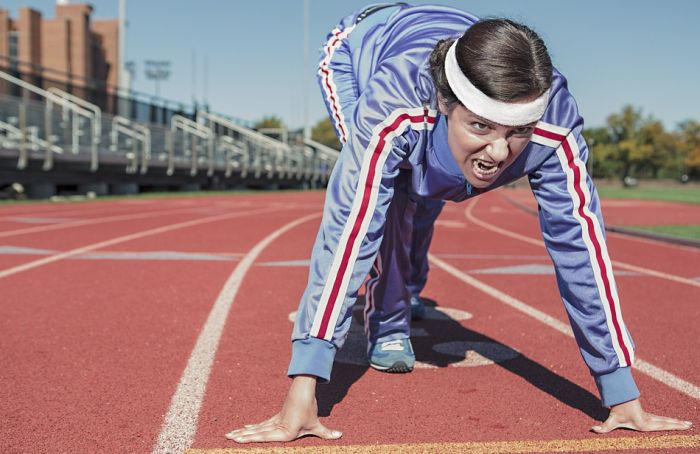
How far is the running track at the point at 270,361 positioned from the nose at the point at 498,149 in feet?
3.28

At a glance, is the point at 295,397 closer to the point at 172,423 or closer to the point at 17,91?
the point at 172,423

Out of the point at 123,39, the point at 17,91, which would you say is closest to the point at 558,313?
the point at 17,91

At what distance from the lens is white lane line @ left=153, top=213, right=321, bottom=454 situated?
2646mm

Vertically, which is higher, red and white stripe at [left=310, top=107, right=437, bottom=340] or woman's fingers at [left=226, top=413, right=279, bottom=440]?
red and white stripe at [left=310, top=107, right=437, bottom=340]

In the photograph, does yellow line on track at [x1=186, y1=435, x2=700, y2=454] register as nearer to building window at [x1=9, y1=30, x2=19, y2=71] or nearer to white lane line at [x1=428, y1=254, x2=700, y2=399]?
white lane line at [x1=428, y1=254, x2=700, y2=399]

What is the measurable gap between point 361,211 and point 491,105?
60cm

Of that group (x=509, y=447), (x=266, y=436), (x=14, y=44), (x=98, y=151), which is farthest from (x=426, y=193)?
(x=14, y=44)

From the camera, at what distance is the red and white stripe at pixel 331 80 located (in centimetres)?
387

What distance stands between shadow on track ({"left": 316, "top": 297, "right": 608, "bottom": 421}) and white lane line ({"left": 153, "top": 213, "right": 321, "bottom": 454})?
521mm

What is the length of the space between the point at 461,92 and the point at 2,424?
6.75ft

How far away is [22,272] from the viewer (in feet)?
22.6

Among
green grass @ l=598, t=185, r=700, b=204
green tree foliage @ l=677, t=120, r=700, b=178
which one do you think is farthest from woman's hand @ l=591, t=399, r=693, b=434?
green tree foliage @ l=677, t=120, r=700, b=178

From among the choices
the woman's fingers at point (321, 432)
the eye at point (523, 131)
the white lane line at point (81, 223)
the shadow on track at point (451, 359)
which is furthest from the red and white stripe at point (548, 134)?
the white lane line at point (81, 223)

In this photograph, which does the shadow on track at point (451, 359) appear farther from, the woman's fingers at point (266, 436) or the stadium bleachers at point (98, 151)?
the stadium bleachers at point (98, 151)
